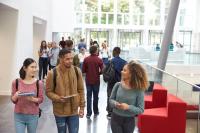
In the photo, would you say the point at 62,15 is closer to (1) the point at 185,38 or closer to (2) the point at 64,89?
(1) the point at 185,38

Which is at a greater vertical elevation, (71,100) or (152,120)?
(71,100)

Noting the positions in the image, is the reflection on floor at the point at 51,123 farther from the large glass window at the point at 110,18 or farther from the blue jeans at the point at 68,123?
the large glass window at the point at 110,18

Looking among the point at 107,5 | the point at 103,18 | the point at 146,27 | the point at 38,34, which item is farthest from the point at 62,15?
the point at 146,27

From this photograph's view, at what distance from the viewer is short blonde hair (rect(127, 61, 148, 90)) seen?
426cm

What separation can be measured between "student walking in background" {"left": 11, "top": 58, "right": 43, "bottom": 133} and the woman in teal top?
100 cm

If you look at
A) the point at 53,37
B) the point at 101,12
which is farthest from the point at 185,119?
the point at 101,12

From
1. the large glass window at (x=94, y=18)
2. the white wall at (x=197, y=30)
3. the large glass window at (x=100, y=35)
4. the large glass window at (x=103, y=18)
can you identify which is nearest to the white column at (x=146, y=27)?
the large glass window at (x=100, y=35)

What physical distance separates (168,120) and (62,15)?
16496 millimetres

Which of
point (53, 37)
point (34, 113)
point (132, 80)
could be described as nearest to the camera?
point (132, 80)

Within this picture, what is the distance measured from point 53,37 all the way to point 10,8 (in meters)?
11.2

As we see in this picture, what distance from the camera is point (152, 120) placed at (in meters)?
7.10

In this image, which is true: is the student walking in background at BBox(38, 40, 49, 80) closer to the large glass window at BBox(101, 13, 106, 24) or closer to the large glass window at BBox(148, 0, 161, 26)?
the large glass window at BBox(101, 13, 106, 24)

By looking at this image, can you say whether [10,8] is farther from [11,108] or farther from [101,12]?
[101,12]

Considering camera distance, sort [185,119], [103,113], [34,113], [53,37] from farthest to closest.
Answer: [53,37] → [103,113] → [185,119] → [34,113]
